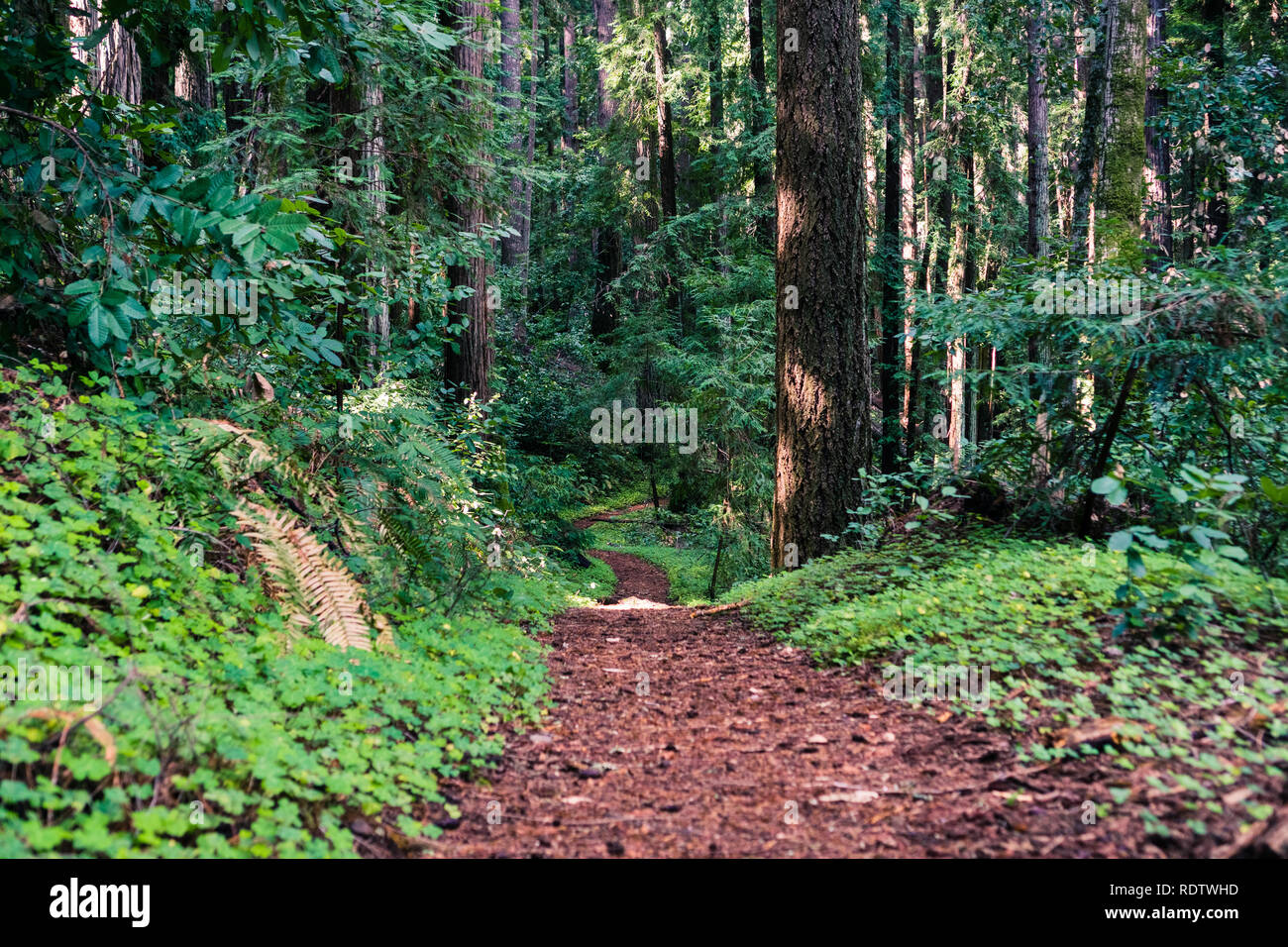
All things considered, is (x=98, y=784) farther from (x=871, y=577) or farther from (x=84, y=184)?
(x=871, y=577)

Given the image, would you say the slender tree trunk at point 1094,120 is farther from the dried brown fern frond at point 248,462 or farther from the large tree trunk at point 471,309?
the dried brown fern frond at point 248,462

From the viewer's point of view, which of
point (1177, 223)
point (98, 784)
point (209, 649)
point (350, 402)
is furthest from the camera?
point (1177, 223)

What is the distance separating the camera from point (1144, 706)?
324 cm

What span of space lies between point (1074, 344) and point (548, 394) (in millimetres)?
15911

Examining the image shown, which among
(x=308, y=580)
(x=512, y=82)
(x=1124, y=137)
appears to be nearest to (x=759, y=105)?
(x=512, y=82)

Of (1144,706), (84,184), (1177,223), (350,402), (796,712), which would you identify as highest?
(1177,223)

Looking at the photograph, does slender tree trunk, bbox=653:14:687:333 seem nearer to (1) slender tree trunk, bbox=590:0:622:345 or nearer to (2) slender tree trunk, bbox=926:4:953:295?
(1) slender tree trunk, bbox=590:0:622:345

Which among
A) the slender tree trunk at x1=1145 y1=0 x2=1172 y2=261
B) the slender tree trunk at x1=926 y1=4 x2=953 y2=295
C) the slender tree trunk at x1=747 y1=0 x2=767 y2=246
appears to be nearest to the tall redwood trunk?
the slender tree trunk at x1=747 y1=0 x2=767 y2=246

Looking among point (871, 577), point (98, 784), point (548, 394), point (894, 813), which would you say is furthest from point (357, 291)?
point (548, 394)

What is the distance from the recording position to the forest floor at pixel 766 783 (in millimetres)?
2758

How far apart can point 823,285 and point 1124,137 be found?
498 centimetres

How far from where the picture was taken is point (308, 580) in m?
4.17

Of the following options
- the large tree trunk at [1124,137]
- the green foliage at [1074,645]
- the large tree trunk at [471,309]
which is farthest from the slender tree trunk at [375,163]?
the large tree trunk at [1124,137]

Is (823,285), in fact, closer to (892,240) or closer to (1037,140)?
(1037,140)
